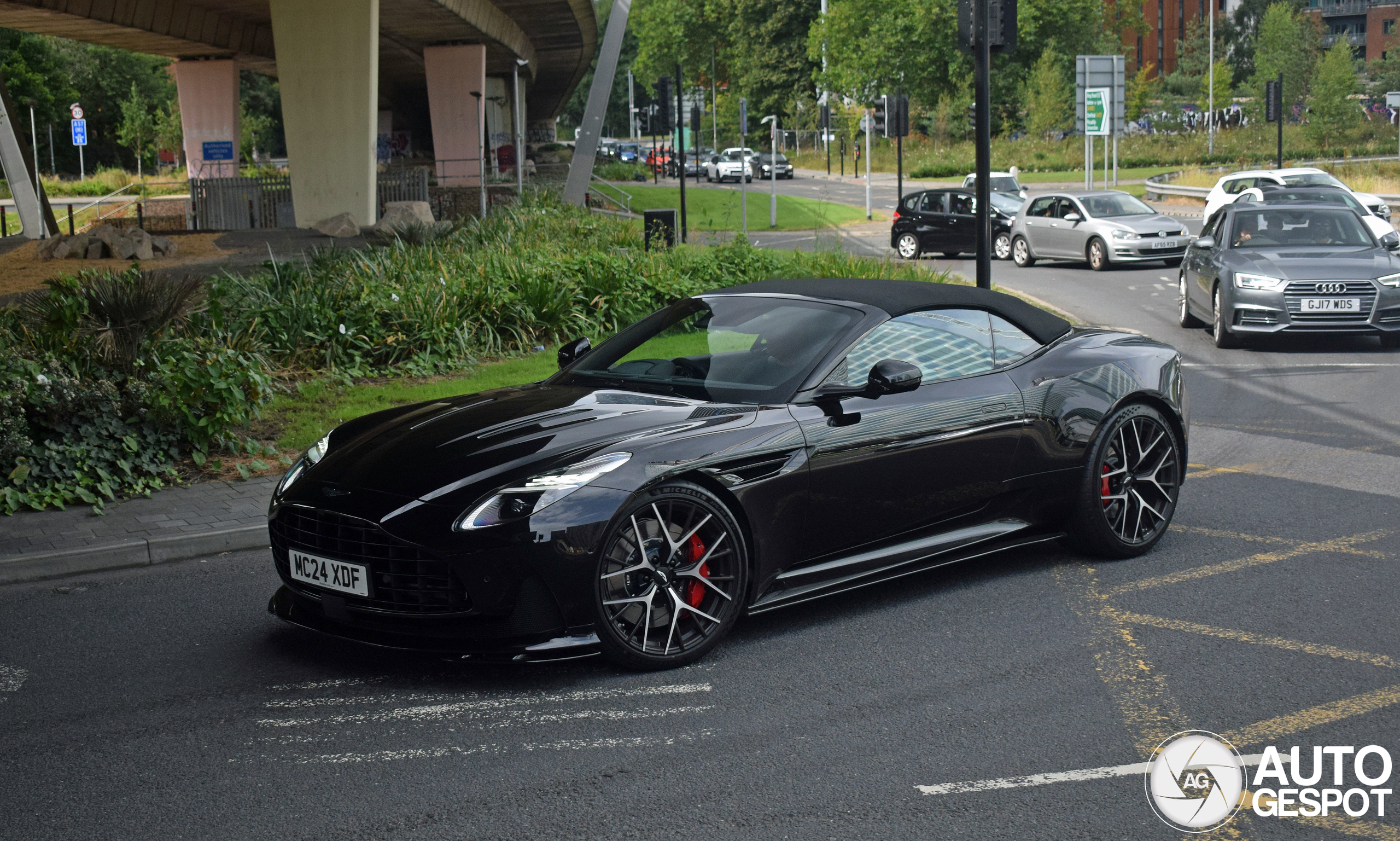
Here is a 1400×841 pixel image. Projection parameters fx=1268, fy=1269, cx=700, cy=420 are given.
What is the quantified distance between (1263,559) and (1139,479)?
67 cm

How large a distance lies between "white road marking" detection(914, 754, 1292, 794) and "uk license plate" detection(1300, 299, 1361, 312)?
34.0 feet

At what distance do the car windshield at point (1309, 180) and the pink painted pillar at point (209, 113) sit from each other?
98.4 feet

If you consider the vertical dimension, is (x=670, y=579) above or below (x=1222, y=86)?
below

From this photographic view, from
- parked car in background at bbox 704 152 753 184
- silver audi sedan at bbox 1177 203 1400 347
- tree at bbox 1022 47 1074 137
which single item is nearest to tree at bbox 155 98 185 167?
parked car in background at bbox 704 152 753 184

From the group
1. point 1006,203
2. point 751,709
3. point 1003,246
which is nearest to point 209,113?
point 1006,203

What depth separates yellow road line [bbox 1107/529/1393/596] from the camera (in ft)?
18.7

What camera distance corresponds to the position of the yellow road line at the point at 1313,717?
3961 mm

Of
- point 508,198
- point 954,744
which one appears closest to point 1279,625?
point 954,744

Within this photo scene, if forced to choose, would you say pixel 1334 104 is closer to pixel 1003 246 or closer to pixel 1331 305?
pixel 1003 246

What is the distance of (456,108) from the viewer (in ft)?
135

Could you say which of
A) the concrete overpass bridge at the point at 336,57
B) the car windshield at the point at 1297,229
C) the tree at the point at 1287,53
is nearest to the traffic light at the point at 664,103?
the concrete overpass bridge at the point at 336,57

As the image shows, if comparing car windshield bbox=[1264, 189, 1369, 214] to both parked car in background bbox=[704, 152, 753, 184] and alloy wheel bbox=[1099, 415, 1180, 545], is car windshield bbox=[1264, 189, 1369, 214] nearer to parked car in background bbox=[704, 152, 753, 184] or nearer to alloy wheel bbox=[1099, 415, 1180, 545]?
alloy wheel bbox=[1099, 415, 1180, 545]

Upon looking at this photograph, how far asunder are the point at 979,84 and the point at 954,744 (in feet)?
29.3

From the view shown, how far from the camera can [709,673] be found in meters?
4.62
